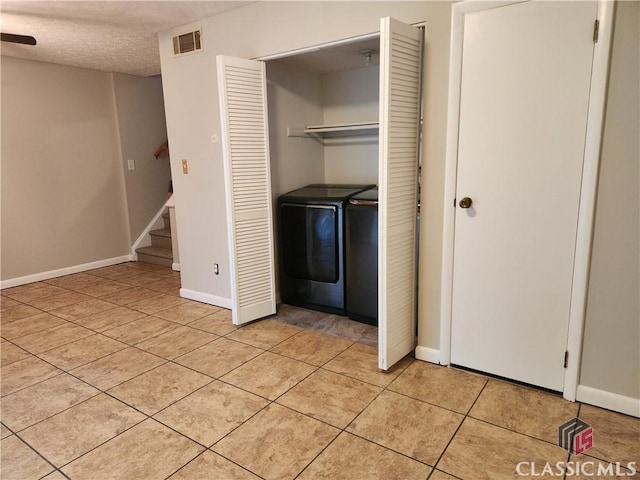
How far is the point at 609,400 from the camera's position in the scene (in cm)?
197

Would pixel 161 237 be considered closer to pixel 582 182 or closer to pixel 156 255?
pixel 156 255

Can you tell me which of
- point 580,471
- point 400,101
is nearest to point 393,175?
point 400,101

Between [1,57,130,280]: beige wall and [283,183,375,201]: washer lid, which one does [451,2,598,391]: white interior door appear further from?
[1,57,130,280]: beige wall

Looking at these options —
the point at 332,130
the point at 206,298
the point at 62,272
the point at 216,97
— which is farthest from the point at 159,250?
the point at 332,130

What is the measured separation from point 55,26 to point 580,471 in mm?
4327

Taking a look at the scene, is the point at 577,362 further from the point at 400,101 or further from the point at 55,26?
the point at 55,26

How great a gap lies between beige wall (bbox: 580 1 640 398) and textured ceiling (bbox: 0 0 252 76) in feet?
7.83

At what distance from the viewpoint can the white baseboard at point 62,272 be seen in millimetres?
4344

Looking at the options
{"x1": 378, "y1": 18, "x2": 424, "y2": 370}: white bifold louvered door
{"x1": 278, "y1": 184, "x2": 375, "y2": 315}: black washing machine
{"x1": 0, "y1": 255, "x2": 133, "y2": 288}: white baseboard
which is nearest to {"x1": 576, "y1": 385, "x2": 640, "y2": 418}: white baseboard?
{"x1": 378, "y1": 18, "x2": 424, "y2": 370}: white bifold louvered door

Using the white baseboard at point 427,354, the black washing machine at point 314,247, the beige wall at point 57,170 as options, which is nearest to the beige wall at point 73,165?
the beige wall at point 57,170

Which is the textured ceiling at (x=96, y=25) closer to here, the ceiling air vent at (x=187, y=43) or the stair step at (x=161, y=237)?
the ceiling air vent at (x=187, y=43)

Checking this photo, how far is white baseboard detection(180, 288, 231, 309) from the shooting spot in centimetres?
353

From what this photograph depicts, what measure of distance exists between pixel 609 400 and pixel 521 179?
1.16m

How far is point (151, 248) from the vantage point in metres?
5.35
